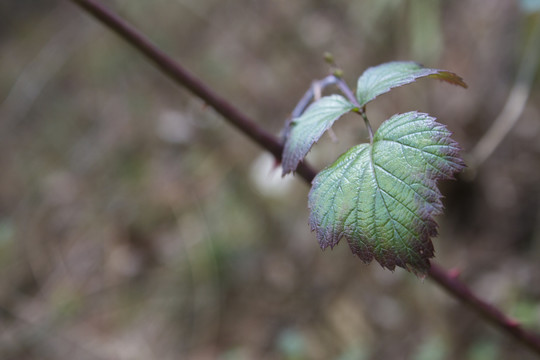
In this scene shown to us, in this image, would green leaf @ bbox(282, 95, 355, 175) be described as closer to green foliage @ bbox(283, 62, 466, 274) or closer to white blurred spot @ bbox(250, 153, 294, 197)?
green foliage @ bbox(283, 62, 466, 274)

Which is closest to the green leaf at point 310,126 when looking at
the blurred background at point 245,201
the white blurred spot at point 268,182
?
the blurred background at point 245,201

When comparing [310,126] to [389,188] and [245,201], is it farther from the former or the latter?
[245,201]

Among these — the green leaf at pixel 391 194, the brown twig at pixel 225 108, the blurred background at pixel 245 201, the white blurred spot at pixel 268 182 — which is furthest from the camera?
the white blurred spot at pixel 268 182

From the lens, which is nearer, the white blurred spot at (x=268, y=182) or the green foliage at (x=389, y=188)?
the green foliage at (x=389, y=188)

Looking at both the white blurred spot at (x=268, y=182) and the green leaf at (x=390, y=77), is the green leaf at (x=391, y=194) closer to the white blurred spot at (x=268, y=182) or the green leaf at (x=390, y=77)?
the green leaf at (x=390, y=77)

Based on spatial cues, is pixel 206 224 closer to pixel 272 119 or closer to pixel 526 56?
pixel 272 119
